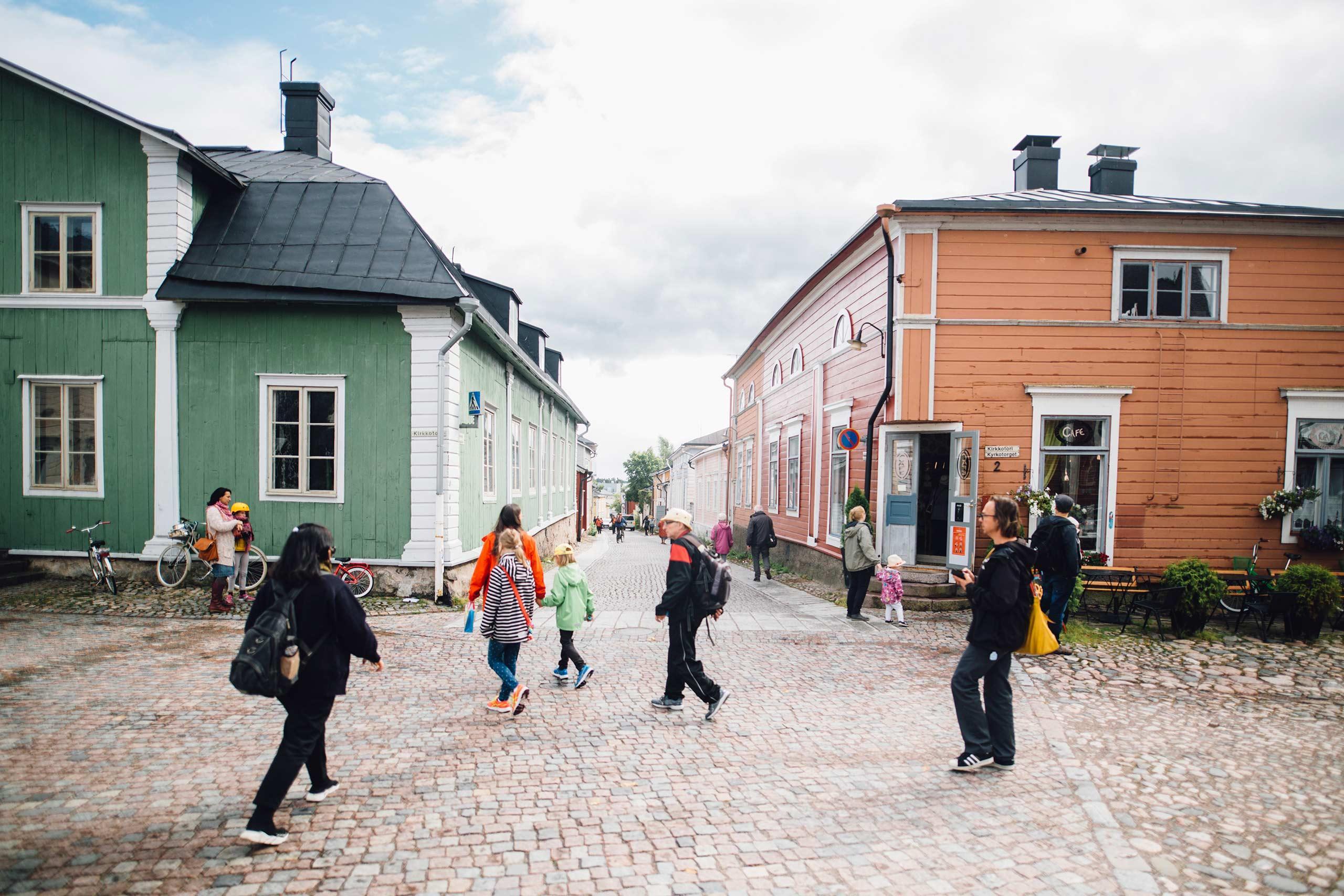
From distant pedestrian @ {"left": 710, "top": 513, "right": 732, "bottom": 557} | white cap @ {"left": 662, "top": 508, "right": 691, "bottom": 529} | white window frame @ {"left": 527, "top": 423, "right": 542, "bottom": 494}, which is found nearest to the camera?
white cap @ {"left": 662, "top": 508, "right": 691, "bottom": 529}

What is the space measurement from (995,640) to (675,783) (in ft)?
7.54

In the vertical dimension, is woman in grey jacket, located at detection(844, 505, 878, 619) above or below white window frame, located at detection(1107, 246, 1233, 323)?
below

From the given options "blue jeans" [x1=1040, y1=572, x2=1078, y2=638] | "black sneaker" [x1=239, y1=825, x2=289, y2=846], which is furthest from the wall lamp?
"black sneaker" [x1=239, y1=825, x2=289, y2=846]

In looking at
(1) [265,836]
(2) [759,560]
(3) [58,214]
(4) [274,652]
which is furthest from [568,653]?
(3) [58,214]

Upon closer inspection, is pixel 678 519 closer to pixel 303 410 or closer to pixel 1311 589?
pixel 303 410

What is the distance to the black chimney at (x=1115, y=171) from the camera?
1520 cm

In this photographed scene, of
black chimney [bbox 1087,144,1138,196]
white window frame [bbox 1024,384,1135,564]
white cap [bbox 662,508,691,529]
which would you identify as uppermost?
black chimney [bbox 1087,144,1138,196]

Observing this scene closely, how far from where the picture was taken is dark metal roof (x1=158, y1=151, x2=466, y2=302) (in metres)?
10.9

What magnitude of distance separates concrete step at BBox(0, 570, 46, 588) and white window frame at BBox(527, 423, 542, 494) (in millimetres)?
9555

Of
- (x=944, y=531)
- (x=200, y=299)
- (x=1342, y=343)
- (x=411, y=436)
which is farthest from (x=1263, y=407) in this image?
(x=200, y=299)

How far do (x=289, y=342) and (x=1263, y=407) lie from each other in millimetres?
15183

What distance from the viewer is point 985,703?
501cm

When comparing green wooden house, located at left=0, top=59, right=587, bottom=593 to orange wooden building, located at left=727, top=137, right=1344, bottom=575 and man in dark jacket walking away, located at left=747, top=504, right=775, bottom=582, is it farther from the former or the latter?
orange wooden building, located at left=727, top=137, right=1344, bottom=575

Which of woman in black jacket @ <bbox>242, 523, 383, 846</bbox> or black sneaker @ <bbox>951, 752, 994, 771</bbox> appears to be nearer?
woman in black jacket @ <bbox>242, 523, 383, 846</bbox>
